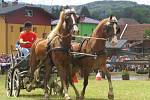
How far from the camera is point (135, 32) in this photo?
94062 millimetres

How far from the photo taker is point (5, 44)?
57.7m

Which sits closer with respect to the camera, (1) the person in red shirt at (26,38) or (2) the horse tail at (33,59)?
(2) the horse tail at (33,59)

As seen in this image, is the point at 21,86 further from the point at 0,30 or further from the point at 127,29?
the point at 127,29

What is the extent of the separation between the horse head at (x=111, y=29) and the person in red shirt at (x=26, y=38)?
284 cm

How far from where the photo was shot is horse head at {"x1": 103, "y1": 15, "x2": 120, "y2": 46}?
39.8ft

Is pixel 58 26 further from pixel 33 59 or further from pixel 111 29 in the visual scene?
pixel 33 59

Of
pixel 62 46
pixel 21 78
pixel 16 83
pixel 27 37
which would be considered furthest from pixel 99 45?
pixel 16 83

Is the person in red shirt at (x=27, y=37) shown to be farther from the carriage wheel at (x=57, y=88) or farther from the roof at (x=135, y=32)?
the roof at (x=135, y=32)

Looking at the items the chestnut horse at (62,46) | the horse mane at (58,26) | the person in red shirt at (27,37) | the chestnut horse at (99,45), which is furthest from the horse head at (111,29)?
the person in red shirt at (27,37)

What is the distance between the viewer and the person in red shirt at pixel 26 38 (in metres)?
14.1

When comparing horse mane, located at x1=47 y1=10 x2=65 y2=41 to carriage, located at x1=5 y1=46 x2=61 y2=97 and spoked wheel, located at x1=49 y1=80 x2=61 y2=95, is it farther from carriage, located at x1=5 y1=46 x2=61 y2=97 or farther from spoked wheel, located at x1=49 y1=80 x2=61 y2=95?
spoked wheel, located at x1=49 y1=80 x2=61 y2=95

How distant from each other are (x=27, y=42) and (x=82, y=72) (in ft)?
7.55

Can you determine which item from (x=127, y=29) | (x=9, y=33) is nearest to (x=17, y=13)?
(x=9, y=33)

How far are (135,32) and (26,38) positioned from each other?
3191 inches
